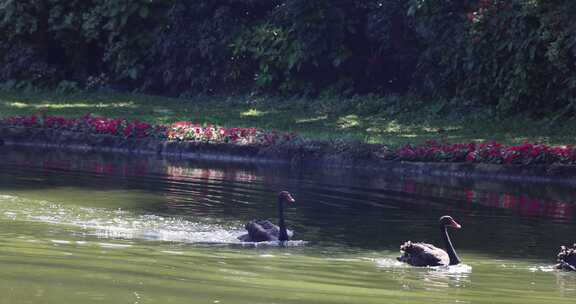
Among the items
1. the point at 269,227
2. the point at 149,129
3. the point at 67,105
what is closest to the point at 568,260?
the point at 269,227

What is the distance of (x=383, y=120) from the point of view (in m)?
29.1

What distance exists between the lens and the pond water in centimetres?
1083

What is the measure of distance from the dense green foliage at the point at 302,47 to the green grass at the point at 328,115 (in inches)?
33.9

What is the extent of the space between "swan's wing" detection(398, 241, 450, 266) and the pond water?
0.18 metres

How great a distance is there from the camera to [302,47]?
3244 cm

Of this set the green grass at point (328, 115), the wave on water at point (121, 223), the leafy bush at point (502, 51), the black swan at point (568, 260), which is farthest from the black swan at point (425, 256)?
the leafy bush at point (502, 51)

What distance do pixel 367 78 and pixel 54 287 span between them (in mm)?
23783

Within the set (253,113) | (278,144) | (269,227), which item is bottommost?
(269,227)

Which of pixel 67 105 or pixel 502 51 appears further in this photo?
pixel 67 105

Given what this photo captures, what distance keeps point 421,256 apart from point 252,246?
2300mm

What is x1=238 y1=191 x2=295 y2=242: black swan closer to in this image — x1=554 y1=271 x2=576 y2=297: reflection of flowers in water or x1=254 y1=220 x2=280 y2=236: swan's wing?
x1=254 y1=220 x2=280 y2=236: swan's wing

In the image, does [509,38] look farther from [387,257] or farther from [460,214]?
[387,257]

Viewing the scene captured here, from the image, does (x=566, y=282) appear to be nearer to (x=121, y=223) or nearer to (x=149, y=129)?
(x=121, y=223)

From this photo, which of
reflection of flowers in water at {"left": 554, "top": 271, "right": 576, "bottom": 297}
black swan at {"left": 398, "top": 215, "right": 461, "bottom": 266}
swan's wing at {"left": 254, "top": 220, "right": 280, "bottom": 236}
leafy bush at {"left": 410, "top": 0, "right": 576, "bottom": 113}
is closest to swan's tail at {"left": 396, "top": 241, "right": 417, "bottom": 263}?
black swan at {"left": 398, "top": 215, "right": 461, "bottom": 266}
